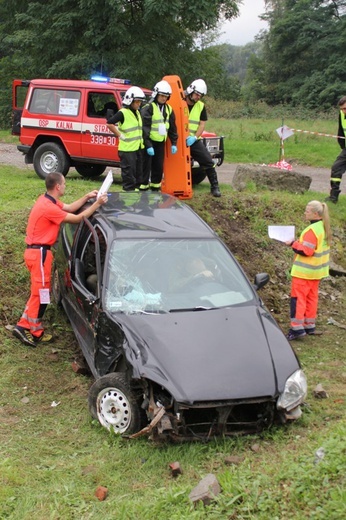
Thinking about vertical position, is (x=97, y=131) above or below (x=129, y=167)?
above

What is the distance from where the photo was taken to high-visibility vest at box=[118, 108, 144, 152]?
9765 millimetres

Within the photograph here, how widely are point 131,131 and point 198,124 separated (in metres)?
1.47

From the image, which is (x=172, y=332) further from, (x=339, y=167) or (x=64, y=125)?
(x=64, y=125)

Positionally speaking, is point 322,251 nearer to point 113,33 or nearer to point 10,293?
point 10,293

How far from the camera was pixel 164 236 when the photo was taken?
241 inches

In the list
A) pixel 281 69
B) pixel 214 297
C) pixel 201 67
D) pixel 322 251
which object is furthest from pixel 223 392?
pixel 281 69

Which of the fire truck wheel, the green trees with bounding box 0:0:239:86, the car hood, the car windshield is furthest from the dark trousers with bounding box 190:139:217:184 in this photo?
the green trees with bounding box 0:0:239:86

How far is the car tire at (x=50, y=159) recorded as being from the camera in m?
12.6

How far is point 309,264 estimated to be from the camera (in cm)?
757

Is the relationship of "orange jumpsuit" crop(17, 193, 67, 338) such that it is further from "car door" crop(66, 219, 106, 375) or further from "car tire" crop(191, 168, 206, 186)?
"car tire" crop(191, 168, 206, 186)

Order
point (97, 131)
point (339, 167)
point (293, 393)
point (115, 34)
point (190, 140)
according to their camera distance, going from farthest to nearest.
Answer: point (115, 34), point (97, 131), point (339, 167), point (190, 140), point (293, 393)

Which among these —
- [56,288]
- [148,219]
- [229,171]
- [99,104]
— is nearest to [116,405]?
[148,219]

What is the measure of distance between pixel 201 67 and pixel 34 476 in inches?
935

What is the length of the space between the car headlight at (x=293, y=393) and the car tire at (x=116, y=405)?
3.57 feet
